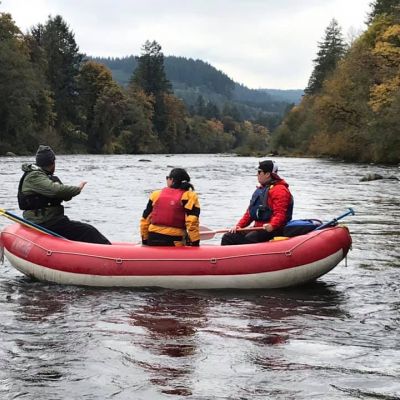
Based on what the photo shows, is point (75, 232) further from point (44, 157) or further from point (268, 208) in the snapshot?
point (268, 208)

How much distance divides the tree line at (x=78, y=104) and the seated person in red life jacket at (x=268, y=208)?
4448 cm

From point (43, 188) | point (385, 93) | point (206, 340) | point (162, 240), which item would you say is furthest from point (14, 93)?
point (206, 340)

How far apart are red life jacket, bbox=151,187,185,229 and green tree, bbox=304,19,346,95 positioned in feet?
222

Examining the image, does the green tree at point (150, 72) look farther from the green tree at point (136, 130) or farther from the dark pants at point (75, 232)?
the dark pants at point (75, 232)

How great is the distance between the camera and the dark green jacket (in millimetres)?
7543

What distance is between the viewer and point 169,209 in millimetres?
7363

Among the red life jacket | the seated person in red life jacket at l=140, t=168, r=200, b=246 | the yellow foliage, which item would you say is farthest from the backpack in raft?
the yellow foliage

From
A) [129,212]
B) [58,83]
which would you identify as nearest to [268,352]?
[129,212]

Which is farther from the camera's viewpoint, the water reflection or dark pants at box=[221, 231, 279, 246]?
dark pants at box=[221, 231, 279, 246]

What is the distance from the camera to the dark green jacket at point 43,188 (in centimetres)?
754

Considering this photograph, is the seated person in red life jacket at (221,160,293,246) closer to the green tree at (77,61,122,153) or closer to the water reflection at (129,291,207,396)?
the water reflection at (129,291,207,396)

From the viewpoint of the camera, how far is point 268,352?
199 inches

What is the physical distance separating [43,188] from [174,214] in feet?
5.19

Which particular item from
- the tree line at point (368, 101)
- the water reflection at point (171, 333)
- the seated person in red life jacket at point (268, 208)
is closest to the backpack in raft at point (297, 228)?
the seated person in red life jacket at point (268, 208)
